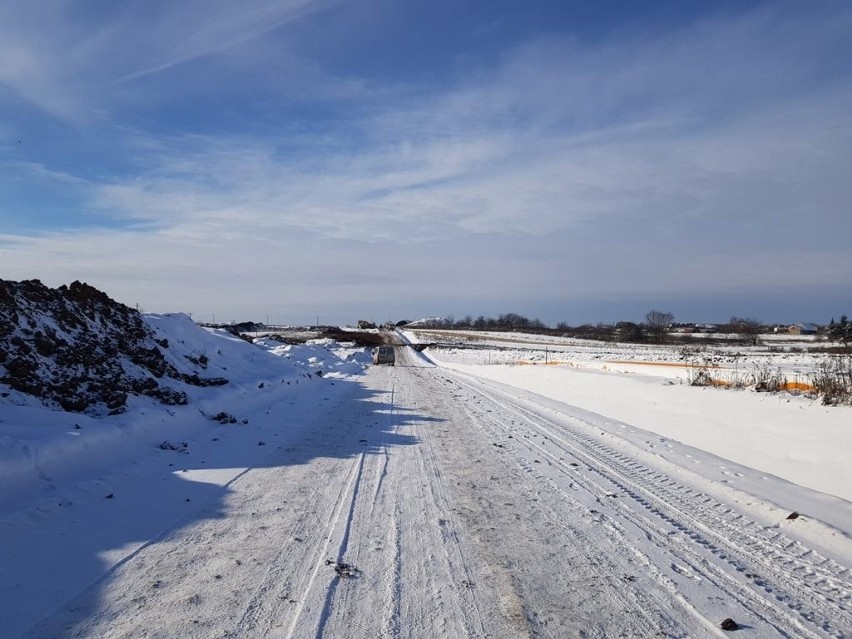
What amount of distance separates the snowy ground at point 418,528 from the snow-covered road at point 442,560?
0.03 meters

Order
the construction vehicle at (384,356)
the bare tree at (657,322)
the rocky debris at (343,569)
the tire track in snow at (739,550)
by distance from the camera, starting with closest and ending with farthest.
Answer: the tire track in snow at (739,550) → the rocky debris at (343,569) → the construction vehicle at (384,356) → the bare tree at (657,322)

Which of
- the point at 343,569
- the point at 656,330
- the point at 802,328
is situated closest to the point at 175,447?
the point at 343,569

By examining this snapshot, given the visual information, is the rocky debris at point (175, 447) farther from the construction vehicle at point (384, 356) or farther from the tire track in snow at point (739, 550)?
the construction vehicle at point (384, 356)

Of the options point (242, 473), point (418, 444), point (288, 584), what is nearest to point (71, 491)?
point (242, 473)

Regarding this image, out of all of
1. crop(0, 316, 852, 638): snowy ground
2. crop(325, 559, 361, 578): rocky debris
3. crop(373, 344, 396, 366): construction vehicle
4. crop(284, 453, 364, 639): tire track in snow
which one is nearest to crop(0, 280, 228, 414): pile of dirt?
crop(0, 316, 852, 638): snowy ground

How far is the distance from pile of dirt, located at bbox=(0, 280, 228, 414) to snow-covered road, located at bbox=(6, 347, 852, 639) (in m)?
2.46

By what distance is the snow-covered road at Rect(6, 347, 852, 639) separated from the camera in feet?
13.5

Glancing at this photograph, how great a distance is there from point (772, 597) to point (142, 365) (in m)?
12.5

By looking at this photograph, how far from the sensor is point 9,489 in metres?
6.29

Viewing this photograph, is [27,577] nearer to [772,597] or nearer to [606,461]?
[772,597]

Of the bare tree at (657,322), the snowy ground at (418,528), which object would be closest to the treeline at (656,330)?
the bare tree at (657,322)

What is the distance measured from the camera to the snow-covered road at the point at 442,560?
13.5 feet

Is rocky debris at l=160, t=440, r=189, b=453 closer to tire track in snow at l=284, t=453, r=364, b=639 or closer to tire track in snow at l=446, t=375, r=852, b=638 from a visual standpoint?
tire track in snow at l=284, t=453, r=364, b=639

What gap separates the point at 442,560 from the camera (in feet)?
17.1
